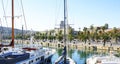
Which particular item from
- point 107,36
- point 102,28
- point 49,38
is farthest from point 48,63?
point 49,38

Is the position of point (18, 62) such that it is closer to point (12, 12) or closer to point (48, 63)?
point (12, 12)

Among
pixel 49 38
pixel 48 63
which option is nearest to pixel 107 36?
pixel 49 38

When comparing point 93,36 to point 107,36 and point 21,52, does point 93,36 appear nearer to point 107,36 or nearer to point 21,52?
A: point 107,36

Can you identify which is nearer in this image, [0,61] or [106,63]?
[0,61]

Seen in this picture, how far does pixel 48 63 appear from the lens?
39344 mm

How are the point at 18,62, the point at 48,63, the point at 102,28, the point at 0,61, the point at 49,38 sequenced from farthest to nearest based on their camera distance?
the point at 49,38
the point at 102,28
the point at 48,63
the point at 18,62
the point at 0,61

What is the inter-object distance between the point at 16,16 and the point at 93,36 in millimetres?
79488

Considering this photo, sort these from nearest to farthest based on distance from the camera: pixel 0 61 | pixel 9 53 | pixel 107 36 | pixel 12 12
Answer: pixel 0 61 → pixel 9 53 → pixel 12 12 → pixel 107 36

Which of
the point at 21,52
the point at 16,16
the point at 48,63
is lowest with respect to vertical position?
the point at 48,63

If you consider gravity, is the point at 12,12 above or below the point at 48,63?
above

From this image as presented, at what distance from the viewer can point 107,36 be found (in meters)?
99.5

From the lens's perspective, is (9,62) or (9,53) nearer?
(9,62)

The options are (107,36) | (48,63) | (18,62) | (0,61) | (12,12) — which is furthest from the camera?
(107,36)

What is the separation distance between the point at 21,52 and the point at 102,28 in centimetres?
9193
